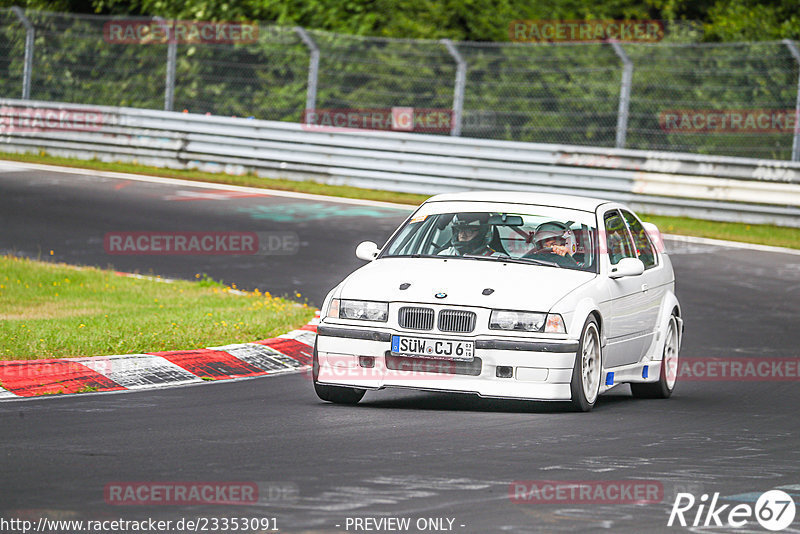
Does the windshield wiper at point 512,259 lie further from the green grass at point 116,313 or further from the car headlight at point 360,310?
the green grass at point 116,313

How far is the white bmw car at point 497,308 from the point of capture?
911 cm

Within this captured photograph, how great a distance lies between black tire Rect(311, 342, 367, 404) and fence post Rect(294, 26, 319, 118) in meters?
15.9

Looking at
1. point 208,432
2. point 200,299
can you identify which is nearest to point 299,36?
point 200,299

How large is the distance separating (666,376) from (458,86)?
13.6m

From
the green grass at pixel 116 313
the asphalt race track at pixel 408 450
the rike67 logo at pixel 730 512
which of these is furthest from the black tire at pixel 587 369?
the green grass at pixel 116 313

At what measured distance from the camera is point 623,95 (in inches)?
902

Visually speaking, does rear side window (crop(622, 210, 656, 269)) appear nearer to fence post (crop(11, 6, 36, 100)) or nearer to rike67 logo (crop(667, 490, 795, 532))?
rike67 logo (crop(667, 490, 795, 532))

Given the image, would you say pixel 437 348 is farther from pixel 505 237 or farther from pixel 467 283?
pixel 505 237

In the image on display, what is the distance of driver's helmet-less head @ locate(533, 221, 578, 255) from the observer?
33.7 feet

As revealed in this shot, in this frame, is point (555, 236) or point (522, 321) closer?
point (522, 321)

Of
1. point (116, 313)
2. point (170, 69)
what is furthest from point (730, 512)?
point (170, 69)

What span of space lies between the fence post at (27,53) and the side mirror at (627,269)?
19443mm

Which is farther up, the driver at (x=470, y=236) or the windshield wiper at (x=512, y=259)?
the driver at (x=470, y=236)

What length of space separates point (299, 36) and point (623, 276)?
58.3 feet
